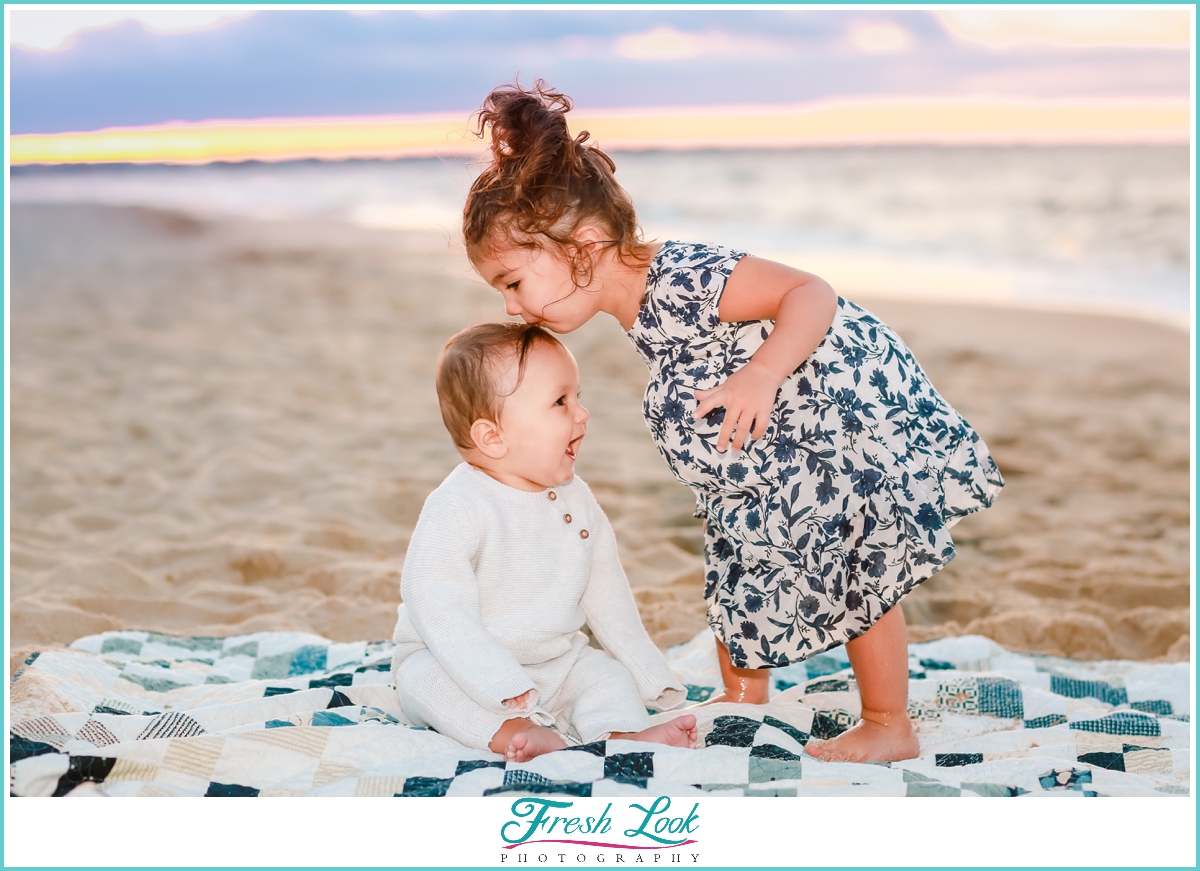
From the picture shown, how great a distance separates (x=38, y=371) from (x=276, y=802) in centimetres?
494

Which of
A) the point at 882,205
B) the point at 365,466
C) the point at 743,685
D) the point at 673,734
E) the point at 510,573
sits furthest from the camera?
the point at 882,205

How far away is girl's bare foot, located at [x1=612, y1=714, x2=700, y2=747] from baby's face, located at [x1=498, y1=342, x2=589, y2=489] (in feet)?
1.82

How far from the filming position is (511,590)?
86.2 inches

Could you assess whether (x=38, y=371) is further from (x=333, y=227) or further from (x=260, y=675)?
(x=333, y=227)

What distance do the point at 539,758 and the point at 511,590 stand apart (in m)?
0.37

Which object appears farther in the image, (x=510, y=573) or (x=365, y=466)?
(x=365, y=466)

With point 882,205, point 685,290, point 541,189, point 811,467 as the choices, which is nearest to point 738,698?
point 811,467

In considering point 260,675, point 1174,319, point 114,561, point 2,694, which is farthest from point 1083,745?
point 1174,319

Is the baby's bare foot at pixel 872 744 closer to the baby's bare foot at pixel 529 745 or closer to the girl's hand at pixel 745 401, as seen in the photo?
the baby's bare foot at pixel 529 745

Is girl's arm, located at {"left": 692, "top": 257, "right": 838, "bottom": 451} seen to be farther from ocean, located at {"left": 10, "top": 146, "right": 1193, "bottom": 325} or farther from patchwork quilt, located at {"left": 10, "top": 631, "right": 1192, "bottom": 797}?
ocean, located at {"left": 10, "top": 146, "right": 1193, "bottom": 325}

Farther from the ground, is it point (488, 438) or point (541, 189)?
point (541, 189)

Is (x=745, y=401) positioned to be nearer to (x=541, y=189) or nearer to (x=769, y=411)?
(x=769, y=411)

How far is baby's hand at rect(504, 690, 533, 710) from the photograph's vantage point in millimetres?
2021

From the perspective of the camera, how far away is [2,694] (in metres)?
1.99
